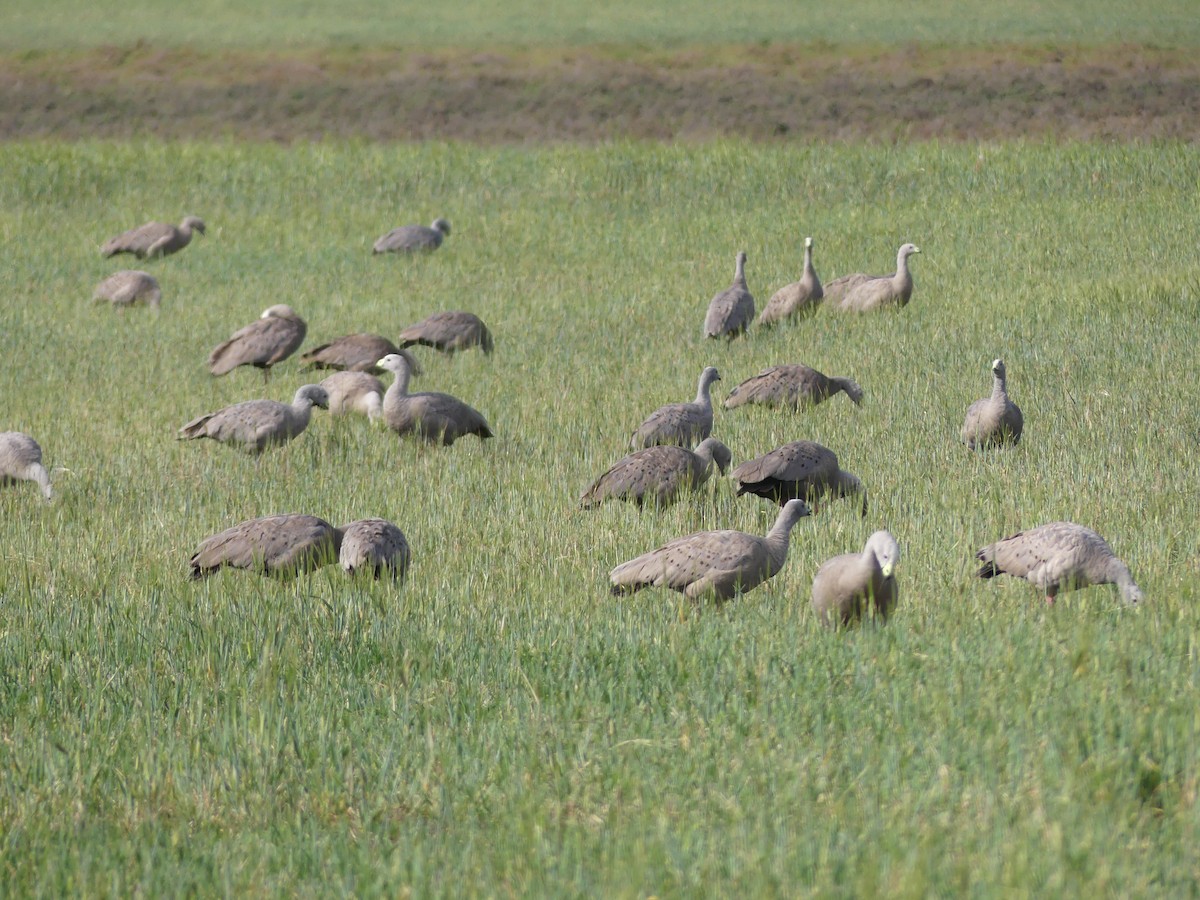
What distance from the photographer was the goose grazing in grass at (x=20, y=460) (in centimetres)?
964

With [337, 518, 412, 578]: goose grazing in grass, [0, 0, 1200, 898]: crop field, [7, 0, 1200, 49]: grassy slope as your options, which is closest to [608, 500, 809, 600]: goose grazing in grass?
[0, 0, 1200, 898]: crop field

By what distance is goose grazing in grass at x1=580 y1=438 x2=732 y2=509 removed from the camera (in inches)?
330

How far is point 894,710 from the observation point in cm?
474

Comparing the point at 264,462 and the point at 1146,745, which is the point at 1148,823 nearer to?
the point at 1146,745

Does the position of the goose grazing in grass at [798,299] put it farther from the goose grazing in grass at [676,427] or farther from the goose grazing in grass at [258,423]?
the goose grazing in grass at [258,423]

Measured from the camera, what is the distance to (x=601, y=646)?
564cm

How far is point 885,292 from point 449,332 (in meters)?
4.83

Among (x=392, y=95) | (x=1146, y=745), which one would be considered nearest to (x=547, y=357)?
(x=1146, y=745)

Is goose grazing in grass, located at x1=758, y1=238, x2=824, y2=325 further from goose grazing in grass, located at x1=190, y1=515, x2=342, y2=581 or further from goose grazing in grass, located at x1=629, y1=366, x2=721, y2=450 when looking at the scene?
goose grazing in grass, located at x1=190, y1=515, x2=342, y2=581

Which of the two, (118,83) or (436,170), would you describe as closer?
(436,170)

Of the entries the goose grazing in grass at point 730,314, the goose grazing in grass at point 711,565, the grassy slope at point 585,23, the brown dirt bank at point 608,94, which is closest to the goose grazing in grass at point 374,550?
the goose grazing in grass at point 711,565

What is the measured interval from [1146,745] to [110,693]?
382 centimetres

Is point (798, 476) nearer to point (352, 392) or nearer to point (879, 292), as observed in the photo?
point (352, 392)

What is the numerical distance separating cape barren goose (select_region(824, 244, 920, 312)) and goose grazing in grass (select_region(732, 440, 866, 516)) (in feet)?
23.4
